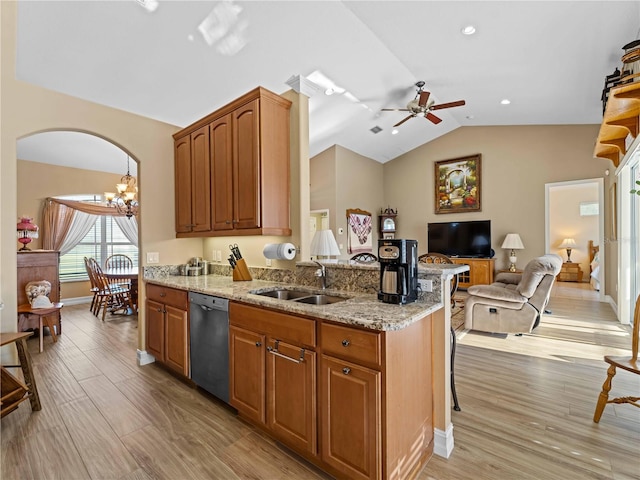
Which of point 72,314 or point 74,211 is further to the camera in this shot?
point 74,211

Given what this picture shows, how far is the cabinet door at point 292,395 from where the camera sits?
1.68 metres

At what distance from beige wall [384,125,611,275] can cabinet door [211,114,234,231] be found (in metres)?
6.24

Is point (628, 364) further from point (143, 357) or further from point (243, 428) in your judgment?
point (143, 357)

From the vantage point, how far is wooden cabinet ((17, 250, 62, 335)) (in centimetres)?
400

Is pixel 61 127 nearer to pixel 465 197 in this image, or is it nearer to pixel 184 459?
pixel 184 459

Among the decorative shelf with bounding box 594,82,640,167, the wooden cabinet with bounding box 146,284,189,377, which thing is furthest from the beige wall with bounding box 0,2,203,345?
the decorative shelf with bounding box 594,82,640,167

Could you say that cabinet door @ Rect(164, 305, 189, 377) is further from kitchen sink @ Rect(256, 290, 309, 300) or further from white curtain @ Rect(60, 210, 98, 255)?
white curtain @ Rect(60, 210, 98, 255)

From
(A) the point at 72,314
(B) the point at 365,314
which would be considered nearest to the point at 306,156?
(B) the point at 365,314

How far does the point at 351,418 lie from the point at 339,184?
5.95m

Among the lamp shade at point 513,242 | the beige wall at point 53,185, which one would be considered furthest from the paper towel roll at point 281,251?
the lamp shade at point 513,242

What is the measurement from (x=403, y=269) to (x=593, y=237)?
10.7 meters

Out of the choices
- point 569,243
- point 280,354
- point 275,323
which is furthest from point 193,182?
point 569,243

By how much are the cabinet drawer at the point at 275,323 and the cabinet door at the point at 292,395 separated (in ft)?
0.18

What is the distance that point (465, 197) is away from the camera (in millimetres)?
7348
